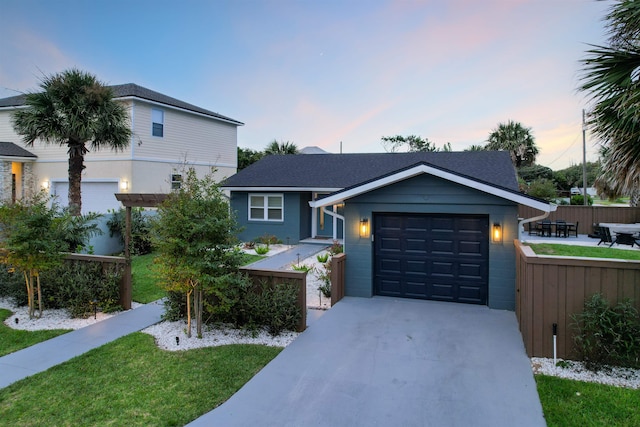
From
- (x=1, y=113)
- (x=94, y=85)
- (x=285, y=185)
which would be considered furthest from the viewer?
(x=1, y=113)

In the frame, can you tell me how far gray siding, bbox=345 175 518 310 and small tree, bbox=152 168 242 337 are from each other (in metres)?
3.16

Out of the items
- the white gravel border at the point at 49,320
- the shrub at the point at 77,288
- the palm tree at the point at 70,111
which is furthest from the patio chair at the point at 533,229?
the palm tree at the point at 70,111

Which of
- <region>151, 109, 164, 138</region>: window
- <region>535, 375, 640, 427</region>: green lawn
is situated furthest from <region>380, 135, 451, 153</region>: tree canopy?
<region>535, 375, 640, 427</region>: green lawn

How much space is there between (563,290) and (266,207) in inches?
558

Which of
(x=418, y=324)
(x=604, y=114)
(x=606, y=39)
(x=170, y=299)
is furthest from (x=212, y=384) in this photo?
(x=606, y=39)

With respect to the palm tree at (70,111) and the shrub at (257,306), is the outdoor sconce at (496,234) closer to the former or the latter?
the shrub at (257,306)

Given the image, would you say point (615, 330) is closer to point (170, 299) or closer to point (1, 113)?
point (170, 299)

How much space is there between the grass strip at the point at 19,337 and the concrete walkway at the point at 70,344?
0.55ft

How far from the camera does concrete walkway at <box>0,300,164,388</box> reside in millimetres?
4863

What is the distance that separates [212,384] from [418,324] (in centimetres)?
373

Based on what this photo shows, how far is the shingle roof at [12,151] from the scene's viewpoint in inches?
789

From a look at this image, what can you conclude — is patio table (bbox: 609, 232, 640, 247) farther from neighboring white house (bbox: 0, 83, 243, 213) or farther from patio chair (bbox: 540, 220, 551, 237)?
neighboring white house (bbox: 0, 83, 243, 213)

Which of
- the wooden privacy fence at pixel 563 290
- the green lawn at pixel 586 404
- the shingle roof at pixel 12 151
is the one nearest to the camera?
the green lawn at pixel 586 404

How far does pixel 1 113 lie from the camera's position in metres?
21.8
